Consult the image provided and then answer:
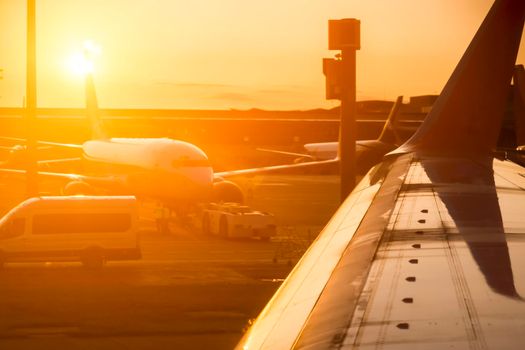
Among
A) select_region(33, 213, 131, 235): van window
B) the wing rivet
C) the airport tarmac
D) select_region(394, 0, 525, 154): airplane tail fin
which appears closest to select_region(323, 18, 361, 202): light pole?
the airport tarmac

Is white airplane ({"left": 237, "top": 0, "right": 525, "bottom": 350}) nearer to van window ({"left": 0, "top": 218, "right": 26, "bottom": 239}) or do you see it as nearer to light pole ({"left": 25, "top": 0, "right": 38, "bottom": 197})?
van window ({"left": 0, "top": 218, "right": 26, "bottom": 239})

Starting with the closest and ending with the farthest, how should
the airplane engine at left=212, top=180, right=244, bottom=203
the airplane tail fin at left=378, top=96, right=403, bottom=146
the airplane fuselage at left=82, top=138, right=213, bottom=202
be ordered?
the airplane tail fin at left=378, top=96, right=403, bottom=146
the airplane fuselage at left=82, top=138, right=213, bottom=202
the airplane engine at left=212, top=180, right=244, bottom=203

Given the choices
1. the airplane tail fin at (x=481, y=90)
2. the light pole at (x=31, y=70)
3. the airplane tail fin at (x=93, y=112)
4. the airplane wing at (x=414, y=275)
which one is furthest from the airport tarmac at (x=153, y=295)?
the airplane tail fin at (x=93, y=112)

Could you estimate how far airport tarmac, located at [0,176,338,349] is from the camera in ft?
67.8

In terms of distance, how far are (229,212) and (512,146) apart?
27.4 m

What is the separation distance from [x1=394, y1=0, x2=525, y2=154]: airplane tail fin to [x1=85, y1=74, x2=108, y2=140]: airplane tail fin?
50823 mm

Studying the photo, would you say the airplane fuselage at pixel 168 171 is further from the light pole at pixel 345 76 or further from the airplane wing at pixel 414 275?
the airplane wing at pixel 414 275

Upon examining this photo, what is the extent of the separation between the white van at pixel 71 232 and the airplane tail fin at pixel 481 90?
24.2m

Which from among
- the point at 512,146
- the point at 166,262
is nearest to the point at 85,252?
the point at 166,262

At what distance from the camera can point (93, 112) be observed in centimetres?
6412

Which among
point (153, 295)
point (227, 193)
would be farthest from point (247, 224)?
point (153, 295)

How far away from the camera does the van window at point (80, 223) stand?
33.9m

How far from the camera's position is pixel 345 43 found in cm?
2375

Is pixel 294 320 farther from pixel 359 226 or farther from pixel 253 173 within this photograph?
pixel 253 173
